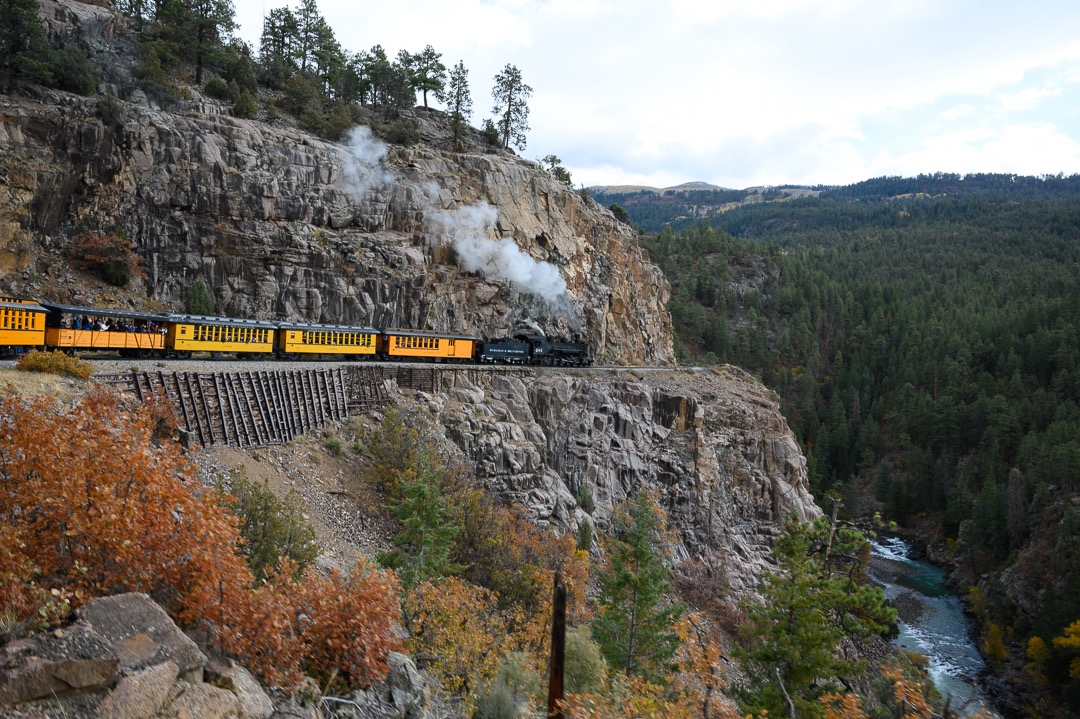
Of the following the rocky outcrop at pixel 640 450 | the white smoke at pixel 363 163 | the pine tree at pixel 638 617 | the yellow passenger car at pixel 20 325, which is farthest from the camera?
the white smoke at pixel 363 163

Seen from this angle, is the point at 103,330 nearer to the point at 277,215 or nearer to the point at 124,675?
the point at 277,215

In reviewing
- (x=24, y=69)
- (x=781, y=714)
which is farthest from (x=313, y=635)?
(x=24, y=69)

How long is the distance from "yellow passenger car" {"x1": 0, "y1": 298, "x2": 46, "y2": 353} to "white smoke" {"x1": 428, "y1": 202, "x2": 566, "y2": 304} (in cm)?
2623

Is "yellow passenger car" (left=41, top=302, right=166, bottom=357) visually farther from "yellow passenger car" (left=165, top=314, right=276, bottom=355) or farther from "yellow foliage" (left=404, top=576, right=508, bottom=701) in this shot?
"yellow foliage" (left=404, top=576, right=508, bottom=701)

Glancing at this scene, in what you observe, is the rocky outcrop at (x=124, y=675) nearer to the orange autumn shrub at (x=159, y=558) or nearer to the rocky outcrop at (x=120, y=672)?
the rocky outcrop at (x=120, y=672)

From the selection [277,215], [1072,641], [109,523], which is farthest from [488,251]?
[1072,641]

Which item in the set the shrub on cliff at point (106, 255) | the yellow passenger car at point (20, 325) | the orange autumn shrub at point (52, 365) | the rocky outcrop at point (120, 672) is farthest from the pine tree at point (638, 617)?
the shrub on cliff at point (106, 255)

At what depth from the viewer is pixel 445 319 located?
4581 centimetres

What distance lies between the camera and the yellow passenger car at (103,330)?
2446 centimetres

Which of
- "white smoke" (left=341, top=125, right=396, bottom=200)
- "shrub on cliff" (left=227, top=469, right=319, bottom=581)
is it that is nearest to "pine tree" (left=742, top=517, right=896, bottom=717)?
"shrub on cliff" (left=227, top=469, right=319, bottom=581)

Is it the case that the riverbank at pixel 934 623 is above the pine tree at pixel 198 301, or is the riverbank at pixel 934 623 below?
below

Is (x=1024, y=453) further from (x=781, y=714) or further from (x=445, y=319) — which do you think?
(x=781, y=714)

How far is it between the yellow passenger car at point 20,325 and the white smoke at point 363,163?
77.6 feet

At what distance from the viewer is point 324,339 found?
33.0 metres
